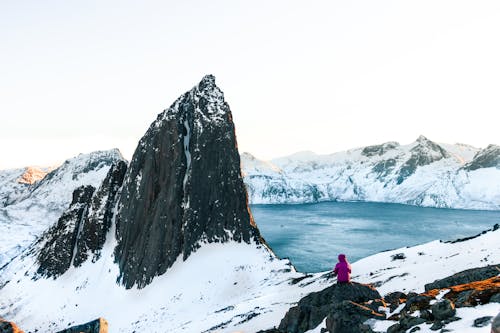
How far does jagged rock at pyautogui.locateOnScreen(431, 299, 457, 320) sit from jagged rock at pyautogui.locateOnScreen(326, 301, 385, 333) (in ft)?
9.37

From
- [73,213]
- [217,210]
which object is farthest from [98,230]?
[217,210]

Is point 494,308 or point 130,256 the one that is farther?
point 130,256

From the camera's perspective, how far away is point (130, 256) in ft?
251

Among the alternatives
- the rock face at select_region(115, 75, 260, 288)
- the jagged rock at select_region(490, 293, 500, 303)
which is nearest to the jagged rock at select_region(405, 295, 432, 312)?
the jagged rock at select_region(490, 293, 500, 303)

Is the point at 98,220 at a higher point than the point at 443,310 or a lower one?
lower

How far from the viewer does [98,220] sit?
286ft

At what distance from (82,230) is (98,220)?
202 inches

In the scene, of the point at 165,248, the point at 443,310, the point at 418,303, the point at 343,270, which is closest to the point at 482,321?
the point at 443,310

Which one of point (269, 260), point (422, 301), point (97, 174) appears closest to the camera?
point (422, 301)

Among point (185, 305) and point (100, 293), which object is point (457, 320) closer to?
point (185, 305)

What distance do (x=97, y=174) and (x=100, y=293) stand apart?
13108 cm

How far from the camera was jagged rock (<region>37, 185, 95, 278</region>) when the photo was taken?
86.4 m

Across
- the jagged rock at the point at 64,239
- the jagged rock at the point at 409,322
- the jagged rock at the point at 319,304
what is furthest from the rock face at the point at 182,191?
the jagged rock at the point at 409,322

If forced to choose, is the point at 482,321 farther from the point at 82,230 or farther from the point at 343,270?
the point at 82,230
